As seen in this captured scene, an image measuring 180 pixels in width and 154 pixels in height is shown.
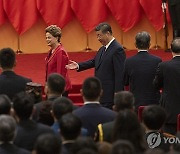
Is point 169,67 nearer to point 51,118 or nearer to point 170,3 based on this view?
point 51,118

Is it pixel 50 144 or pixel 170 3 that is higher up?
pixel 170 3

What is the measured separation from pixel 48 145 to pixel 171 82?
3.46 metres

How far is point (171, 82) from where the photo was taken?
8805 mm

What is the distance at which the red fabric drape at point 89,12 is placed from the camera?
48.8 feet

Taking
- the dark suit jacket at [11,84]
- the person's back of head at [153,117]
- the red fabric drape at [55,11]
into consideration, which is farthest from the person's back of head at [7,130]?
the red fabric drape at [55,11]

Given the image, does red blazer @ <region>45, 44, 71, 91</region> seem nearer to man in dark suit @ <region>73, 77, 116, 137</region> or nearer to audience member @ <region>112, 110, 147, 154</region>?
man in dark suit @ <region>73, 77, 116, 137</region>

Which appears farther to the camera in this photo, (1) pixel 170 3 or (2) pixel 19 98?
(1) pixel 170 3

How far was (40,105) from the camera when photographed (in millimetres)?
7109

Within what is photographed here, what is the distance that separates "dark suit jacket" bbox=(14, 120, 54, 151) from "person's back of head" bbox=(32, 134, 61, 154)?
2.64 feet

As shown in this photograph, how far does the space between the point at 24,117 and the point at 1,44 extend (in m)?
8.55

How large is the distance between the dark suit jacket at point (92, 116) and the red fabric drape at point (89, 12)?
7.93m

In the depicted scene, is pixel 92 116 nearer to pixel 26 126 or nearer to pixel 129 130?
pixel 26 126

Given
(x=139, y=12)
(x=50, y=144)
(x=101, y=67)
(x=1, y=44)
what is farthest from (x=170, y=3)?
(x=50, y=144)

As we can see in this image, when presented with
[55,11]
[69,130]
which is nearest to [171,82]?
[69,130]
